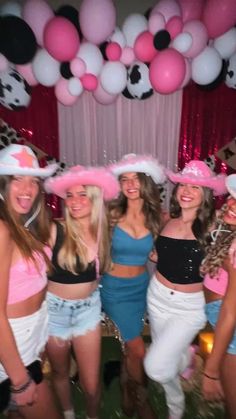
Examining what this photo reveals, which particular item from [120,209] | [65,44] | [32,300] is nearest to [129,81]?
[65,44]

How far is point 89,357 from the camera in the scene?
230 cm

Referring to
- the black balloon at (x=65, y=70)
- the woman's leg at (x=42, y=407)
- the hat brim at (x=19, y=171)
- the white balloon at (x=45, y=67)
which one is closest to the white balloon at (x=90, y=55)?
the black balloon at (x=65, y=70)

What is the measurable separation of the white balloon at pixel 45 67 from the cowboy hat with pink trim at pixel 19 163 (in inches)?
58.2

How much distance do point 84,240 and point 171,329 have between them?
2.62ft

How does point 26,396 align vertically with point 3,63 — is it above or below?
below

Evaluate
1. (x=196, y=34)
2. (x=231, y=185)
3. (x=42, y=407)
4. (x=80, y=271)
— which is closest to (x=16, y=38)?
(x=196, y=34)

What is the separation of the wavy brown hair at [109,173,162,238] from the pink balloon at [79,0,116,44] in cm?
137

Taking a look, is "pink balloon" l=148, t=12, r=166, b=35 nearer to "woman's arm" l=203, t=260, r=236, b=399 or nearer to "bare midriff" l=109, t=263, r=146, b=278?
"bare midriff" l=109, t=263, r=146, b=278

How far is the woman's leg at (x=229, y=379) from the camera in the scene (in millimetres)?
1993

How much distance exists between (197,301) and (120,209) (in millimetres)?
850

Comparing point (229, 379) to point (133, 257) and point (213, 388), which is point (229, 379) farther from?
point (133, 257)

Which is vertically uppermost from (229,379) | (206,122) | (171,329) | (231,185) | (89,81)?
(89,81)

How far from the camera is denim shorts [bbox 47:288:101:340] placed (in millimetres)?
2238

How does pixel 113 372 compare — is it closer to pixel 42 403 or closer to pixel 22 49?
pixel 42 403
